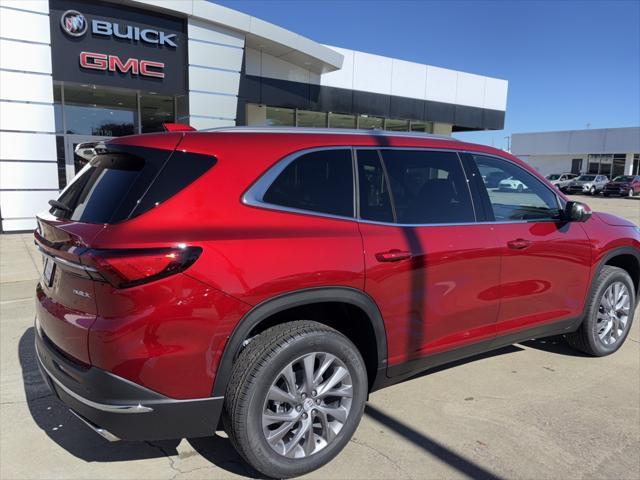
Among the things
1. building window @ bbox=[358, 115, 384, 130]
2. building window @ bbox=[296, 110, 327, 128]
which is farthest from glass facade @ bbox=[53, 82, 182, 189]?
building window @ bbox=[358, 115, 384, 130]

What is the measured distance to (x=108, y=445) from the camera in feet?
9.98

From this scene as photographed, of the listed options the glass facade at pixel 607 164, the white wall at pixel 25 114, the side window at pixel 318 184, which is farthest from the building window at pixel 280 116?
the glass facade at pixel 607 164

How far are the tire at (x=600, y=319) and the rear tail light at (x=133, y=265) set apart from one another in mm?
3641

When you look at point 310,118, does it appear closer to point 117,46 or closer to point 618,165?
point 117,46

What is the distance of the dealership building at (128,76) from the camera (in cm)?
1067

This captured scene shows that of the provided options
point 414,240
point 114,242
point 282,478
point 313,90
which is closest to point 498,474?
point 282,478

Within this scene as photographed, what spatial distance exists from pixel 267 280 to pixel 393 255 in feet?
2.74

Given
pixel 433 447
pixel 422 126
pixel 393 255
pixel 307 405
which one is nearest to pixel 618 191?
pixel 422 126

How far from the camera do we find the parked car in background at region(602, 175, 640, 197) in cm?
3762

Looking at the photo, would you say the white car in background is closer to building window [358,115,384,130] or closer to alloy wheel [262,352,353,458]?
alloy wheel [262,352,353,458]

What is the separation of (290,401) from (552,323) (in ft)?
8.19

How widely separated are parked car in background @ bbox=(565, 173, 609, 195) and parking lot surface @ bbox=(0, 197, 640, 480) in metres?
40.2

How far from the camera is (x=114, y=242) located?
224 centimetres

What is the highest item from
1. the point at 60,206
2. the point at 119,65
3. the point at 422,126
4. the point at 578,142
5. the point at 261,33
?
the point at 578,142
